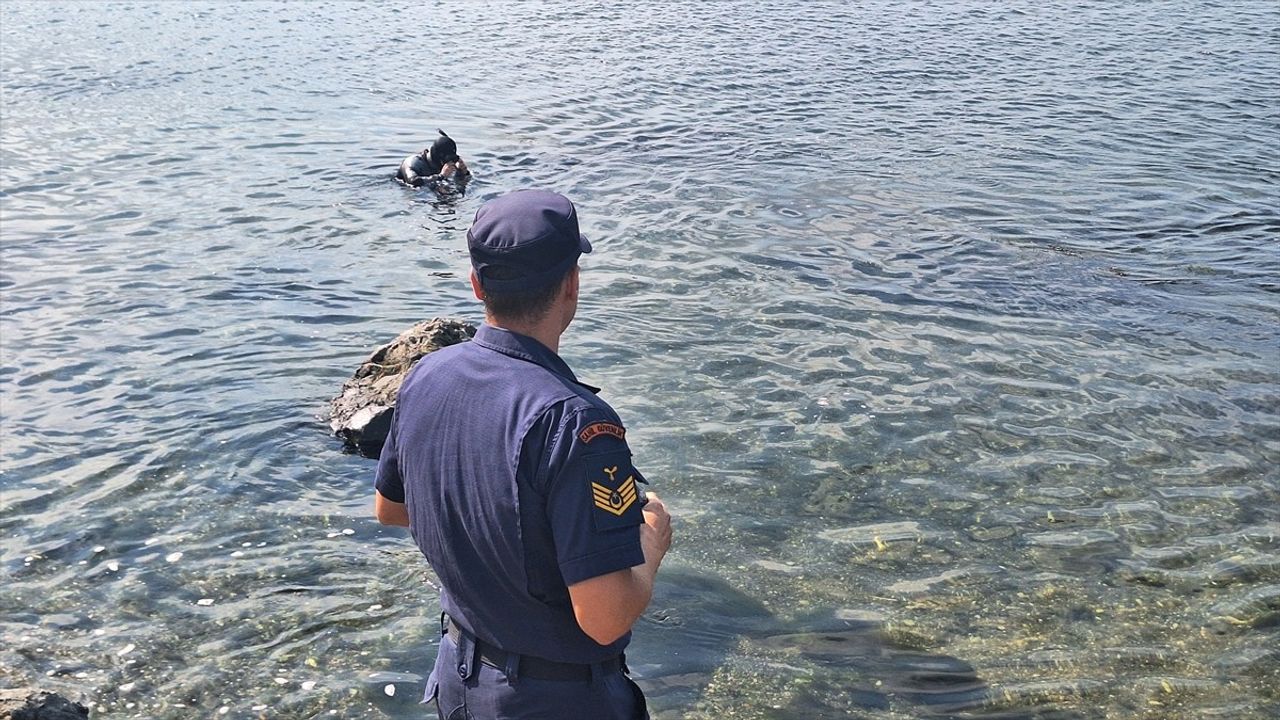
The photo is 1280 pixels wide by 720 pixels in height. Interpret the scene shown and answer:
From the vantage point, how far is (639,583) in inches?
137

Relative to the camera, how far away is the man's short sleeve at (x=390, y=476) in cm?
407

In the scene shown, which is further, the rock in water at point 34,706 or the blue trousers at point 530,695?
the rock in water at point 34,706

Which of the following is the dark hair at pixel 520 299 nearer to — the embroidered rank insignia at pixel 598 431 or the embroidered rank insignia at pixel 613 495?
the embroidered rank insignia at pixel 598 431

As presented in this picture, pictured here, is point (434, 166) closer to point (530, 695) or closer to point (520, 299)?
point (520, 299)

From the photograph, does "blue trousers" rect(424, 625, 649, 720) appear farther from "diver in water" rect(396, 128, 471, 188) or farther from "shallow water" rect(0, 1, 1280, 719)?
"diver in water" rect(396, 128, 471, 188)

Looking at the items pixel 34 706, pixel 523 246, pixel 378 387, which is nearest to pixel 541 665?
pixel 523 246

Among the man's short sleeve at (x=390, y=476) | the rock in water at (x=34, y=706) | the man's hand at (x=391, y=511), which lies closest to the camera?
the man's short sleeve at (x=390, y=476)

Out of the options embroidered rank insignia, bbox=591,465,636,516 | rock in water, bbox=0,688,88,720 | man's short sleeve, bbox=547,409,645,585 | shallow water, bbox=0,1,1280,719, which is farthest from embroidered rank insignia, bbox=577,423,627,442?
rock in water, bbox=0,688,88,720

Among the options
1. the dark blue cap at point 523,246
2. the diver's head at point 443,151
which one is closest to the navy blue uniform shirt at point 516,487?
the dark blue cap at point 523,246

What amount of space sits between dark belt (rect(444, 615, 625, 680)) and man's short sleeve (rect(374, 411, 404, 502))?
677 mm

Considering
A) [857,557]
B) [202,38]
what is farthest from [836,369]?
[202,38]

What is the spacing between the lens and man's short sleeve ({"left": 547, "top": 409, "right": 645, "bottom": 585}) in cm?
336

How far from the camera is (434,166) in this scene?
1920 cm

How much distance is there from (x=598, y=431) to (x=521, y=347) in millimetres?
391
